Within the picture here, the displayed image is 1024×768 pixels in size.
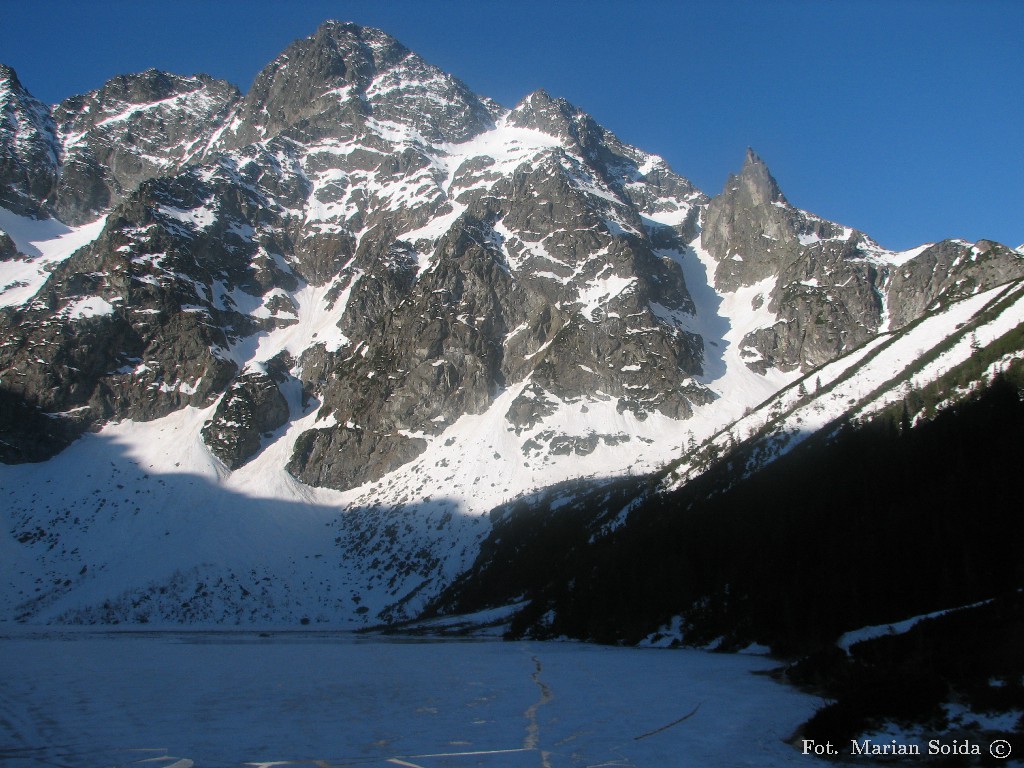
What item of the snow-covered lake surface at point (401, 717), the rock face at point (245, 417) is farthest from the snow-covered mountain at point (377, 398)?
the snow-covered lake surface at point (401, 717)

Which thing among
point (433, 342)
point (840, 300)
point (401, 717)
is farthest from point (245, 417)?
point (401, 717)

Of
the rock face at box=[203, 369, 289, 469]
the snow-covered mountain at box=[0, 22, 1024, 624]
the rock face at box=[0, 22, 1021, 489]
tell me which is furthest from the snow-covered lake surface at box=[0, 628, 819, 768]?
the rock face at box=[203, 369, 289, 469]

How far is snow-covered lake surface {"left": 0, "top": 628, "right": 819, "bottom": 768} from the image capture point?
13.4 metres

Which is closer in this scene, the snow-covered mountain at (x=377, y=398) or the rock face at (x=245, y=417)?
the snow-covered mountain at (x=377, y=398)

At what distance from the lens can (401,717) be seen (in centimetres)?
1797

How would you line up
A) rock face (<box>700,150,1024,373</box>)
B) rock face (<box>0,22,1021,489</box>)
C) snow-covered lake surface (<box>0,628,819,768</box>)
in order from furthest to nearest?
rock face (<box>700,150,1024,373</box>)
rock face (<box>0,22,1021,489</box>)
snow-covered lake surface (<box>0,628,819,768</box>)

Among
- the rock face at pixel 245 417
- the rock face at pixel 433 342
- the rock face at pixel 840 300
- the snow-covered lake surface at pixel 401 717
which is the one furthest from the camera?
the rock face at pixel 245 417

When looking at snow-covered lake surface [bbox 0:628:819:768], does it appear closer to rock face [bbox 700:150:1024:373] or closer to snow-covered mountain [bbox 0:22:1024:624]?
snow-covered mountain [bbox 0:22:1024:624]

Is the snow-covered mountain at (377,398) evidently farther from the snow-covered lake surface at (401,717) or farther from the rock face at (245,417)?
the snow-covered lake surface at (401,717)

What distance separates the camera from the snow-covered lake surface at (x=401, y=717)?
44.0ft

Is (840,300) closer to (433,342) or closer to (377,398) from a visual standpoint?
(433,342)

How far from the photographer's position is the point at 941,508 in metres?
43.8

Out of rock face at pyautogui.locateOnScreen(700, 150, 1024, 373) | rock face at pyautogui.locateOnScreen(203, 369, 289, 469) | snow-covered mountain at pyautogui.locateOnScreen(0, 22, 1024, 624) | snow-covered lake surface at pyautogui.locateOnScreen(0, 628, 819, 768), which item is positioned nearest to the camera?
snow-covered lake surface at pyautogui.locateOnScreen(0, 628, 819, 768)

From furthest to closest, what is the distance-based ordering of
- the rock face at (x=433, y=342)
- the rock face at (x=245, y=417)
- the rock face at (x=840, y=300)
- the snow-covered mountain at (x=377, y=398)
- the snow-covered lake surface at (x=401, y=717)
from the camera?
the rock face at (x=245, y=417), the rock face at (x=840, y=300), the rock face at (x=433, y=342), the snow-covered mountain at (x=377, y=398), the snow-covered lake surface at (x=401, y=717)
